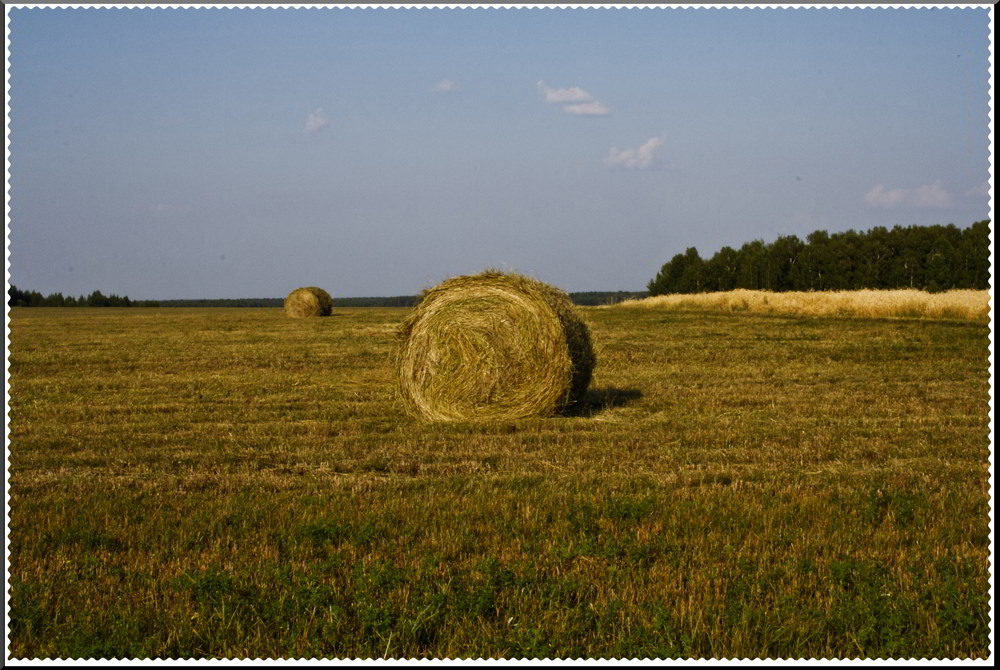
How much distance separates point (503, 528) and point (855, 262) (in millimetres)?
84044

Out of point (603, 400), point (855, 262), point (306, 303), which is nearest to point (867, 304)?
point (306, 303)

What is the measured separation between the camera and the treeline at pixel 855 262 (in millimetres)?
74625

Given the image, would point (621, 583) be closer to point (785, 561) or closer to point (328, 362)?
point (785, 561)

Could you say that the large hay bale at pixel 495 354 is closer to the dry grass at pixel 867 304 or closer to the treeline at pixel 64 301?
the dry grass at pixel 867 304

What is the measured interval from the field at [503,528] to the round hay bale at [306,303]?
3091 cm

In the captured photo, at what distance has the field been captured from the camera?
4.94 metres

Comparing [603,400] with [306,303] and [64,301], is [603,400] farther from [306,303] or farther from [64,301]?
[64,301]

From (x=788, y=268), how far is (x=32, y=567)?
90.5 metres

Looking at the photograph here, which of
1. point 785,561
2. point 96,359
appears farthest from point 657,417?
point 96,359

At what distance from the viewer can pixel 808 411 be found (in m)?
12.9

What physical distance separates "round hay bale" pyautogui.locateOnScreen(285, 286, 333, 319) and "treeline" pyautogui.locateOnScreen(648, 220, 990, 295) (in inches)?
1713

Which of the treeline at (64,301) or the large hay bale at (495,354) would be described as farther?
the treeline at (64,301)

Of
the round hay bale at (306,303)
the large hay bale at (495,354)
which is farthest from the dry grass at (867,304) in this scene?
the large hay bale at (495,354)

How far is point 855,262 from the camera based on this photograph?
84688mm
